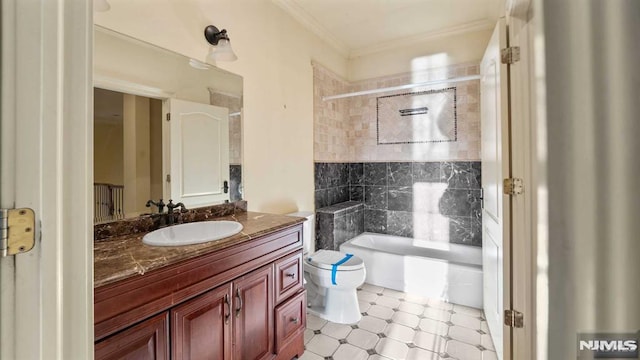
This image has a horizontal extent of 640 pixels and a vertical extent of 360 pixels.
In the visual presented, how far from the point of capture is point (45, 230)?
0.49m

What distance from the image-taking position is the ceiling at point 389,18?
2.50 m

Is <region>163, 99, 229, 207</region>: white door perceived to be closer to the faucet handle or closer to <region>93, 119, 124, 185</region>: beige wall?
the faucet handle

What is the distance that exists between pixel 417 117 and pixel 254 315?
2767 mm

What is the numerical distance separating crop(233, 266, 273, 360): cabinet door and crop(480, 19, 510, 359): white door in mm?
1312

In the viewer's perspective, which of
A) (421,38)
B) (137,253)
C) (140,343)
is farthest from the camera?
(421,38)

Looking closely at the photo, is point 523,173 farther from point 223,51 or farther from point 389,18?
point 389,18

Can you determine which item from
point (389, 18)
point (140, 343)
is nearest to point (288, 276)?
point (140, 343)

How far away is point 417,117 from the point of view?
323 cm

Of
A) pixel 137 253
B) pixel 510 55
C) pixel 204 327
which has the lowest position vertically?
pixel 204 327

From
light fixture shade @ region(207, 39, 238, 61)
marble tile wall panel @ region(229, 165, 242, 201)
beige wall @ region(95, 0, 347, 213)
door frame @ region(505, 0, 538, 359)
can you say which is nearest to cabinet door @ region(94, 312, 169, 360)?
marble tile wall panel @ region(229, 165, 242, 201)

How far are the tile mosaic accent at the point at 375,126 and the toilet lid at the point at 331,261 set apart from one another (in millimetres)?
1086

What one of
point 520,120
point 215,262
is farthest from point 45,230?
point 520,120

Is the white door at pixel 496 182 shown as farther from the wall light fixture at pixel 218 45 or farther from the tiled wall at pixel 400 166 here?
the wall light fixture at pixel 218 45

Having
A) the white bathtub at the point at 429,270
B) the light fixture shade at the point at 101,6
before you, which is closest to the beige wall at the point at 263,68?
the light fixture shade at the point at 101,6
